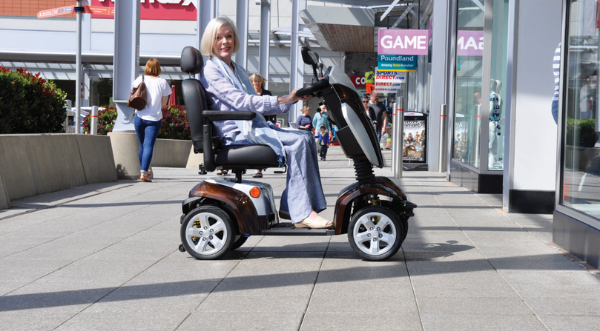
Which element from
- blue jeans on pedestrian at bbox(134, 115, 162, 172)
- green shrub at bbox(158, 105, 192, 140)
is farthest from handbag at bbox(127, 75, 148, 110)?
green shrub at bbox(158, 105, 192, 140)

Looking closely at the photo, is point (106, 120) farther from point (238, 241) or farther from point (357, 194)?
point (357, 194)

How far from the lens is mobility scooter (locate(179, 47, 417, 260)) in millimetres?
4684

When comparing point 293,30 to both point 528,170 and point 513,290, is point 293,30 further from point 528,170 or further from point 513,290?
point 513,290

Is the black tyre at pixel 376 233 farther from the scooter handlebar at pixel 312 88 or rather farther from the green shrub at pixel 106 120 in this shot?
the green shrub at pixel 106 120

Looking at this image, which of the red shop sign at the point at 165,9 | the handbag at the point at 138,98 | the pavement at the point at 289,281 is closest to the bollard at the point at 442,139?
the handbag at the point at 138,98

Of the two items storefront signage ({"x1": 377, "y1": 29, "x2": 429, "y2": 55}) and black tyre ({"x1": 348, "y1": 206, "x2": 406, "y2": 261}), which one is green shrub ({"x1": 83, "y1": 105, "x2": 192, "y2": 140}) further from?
black tyre ({"x1": 348, "y1": 206, "x2": 406, "y2": 261})

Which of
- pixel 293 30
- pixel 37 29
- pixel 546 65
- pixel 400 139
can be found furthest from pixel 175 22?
pixel 546 65

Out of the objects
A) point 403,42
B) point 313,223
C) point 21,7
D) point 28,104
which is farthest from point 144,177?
point 21,7

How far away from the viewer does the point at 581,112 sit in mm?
5203

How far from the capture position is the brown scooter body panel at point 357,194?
468 centimetres

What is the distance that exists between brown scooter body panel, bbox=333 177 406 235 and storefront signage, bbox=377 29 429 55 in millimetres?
11260

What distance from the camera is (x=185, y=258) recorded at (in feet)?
16.1

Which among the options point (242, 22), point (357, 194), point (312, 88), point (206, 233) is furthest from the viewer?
point (242, 22)

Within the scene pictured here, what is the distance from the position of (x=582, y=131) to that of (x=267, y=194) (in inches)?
90.5
